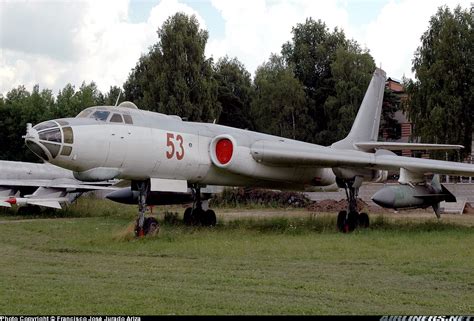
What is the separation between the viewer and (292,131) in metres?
48.4

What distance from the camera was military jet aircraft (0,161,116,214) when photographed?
2116 cm

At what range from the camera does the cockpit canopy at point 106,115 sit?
13.1m

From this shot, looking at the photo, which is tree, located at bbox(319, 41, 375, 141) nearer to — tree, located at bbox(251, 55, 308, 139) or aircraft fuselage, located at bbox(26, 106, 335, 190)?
tree, located at bbox(251, 55, 308, 139)

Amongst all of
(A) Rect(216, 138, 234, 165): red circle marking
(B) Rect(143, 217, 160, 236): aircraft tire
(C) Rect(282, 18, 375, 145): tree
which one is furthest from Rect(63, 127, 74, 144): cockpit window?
(C) Rect(282, 18, 375, 145): tree

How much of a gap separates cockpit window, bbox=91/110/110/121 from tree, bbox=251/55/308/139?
34.6 m

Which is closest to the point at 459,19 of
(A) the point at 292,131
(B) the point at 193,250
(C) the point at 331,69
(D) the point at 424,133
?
(D) the point at 424,133

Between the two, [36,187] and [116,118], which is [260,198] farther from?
[116,118]

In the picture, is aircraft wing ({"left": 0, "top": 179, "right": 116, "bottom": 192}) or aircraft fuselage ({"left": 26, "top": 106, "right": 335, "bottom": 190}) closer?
aircraft fuselage ({"left": 26, "top": 106, "right": 335, "bottom": 190})

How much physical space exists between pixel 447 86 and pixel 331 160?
977 inches

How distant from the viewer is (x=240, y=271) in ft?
29.5

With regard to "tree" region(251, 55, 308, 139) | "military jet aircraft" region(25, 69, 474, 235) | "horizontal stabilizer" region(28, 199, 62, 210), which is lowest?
"horizontal stabilizer" region(28, 199, 62, 210)

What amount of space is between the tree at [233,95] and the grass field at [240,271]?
38.5 metres

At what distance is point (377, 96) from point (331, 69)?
28.3 metres

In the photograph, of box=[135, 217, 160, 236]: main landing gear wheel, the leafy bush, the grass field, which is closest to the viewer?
the grass field
